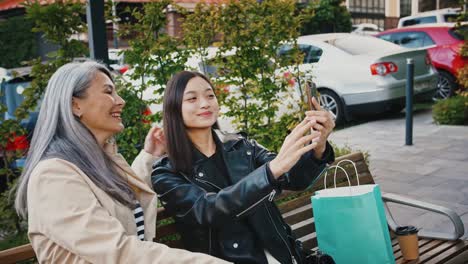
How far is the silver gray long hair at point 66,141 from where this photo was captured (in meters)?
1.98

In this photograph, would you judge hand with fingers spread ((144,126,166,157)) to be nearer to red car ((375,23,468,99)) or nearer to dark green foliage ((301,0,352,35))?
red car ((375,23,468,99))

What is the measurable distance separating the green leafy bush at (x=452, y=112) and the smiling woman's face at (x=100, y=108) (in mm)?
7787

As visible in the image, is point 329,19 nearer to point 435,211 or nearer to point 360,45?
point 360,45

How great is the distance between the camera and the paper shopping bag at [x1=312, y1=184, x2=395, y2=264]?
2.74 metres

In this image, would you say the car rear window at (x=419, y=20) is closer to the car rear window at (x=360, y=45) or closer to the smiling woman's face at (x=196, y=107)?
the car rear window at (x=360, y=45)

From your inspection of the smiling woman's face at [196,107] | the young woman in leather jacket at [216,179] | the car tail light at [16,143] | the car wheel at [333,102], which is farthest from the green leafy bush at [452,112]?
the smiling woman's face at [196,107]

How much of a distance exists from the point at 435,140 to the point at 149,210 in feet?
21.9

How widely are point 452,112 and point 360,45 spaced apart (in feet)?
6.30

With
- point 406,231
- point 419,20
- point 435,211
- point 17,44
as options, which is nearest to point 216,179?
point 406,231

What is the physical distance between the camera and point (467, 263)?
3.27 meters

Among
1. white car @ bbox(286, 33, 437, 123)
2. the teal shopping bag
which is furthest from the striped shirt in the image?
white car @ bbox(286, 33, 437, 123)

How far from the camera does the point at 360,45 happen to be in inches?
390

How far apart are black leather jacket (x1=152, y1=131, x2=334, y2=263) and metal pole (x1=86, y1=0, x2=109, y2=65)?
4.60ft

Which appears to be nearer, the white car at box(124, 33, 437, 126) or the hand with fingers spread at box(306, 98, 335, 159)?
the hand with fingers spread at box(306, 98, 335, 159)
